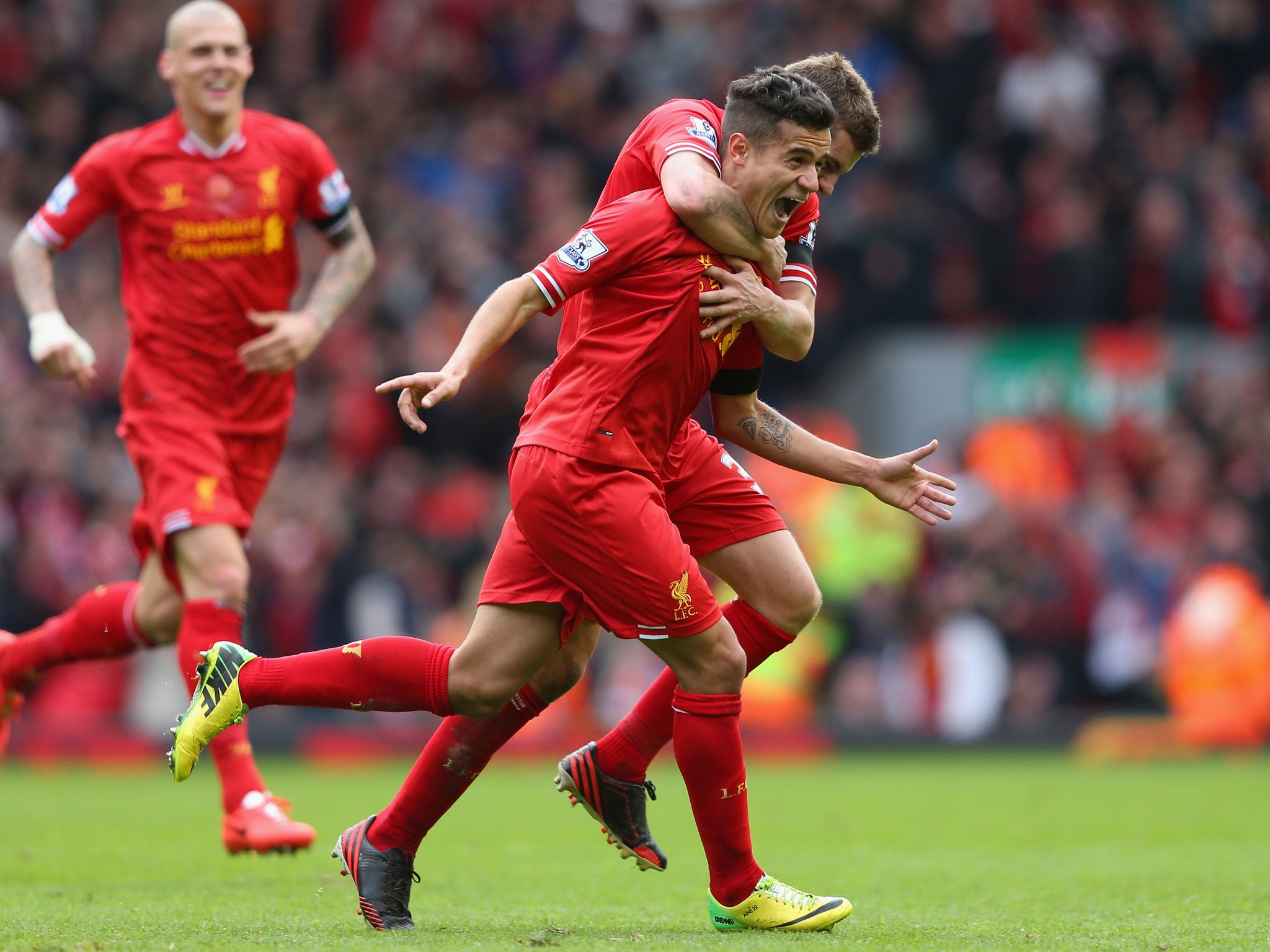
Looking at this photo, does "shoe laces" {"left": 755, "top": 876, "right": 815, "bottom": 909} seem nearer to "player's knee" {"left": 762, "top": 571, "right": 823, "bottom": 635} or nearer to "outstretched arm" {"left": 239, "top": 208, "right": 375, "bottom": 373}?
"player's knee" {"left": 762, "top": 571, "right": 823, "bottom": 635}

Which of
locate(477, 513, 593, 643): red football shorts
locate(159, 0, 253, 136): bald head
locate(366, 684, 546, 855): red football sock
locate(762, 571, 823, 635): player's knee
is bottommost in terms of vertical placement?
locate(366, 684, 546, 855): red football sock

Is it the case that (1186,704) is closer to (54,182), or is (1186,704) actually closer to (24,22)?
(54,182)

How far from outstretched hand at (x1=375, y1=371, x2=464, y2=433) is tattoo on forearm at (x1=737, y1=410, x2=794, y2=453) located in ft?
3.71

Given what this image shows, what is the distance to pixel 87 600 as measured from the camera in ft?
22.0

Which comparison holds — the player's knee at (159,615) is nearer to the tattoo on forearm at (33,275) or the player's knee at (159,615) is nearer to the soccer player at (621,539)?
the tattoo on forearm at (33,275)

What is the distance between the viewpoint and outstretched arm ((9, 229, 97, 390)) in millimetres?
6227

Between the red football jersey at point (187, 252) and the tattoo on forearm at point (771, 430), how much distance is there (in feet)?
7.84

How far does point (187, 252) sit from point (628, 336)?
266 cm

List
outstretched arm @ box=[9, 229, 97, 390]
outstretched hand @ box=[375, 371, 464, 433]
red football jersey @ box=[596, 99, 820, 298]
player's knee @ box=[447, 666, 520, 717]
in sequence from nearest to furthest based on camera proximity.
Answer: outstretched hand @ box=[375, 371, 464, 433] < player's knee @ box=[447, 666, 520, 717] < red football jersey @ box=[596, 99, 820, 298] < outstretched arm @ box=[9, 229, 97, 390]

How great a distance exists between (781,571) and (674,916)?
105cm

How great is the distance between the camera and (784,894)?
15.7 feet

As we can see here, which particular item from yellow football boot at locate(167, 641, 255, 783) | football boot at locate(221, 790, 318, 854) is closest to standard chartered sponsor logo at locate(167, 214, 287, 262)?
football boot at locate(221, 790, 318, 854)

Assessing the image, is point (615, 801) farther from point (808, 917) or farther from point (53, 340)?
point (53, 340)

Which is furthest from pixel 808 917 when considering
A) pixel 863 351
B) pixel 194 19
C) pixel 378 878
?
pixel 863 351
